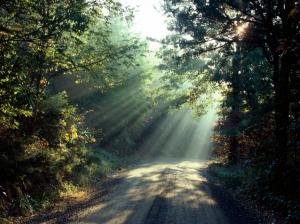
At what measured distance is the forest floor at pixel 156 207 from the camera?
37.9ft

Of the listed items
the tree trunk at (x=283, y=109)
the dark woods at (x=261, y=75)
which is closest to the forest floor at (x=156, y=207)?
the dark woods at (x=261, y=75)

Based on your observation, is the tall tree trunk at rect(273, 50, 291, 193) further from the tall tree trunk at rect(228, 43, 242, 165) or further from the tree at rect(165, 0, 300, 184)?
the tall tree trunk at rect(228, 43, 242, 165)

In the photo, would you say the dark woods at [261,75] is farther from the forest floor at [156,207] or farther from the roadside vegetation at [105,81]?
the forest floor at [156,207]

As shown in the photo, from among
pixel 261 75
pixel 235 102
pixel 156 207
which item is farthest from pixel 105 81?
pixel 235 102

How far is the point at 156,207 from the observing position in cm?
1286

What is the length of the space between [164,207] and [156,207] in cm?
27

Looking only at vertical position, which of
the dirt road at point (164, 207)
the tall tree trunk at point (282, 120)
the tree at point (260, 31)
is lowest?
the dirt road at point (164, 207)

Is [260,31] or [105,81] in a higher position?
[260,31]

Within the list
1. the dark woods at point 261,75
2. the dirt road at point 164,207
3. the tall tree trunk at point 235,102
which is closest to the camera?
the dirt road at point 164,207

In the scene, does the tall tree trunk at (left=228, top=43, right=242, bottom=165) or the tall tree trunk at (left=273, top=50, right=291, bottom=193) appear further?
the tall tree trunk at (left=228, top=43, right=242, bottom=165)

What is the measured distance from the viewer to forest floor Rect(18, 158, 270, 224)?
11.5 metres

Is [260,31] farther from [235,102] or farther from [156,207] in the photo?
[235,102]

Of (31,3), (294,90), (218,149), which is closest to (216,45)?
(294,90)

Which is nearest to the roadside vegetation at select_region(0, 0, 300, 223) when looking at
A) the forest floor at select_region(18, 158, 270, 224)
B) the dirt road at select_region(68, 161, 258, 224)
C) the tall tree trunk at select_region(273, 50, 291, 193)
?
the tall tree trunk at select_region(273, 50, 291, 193)
